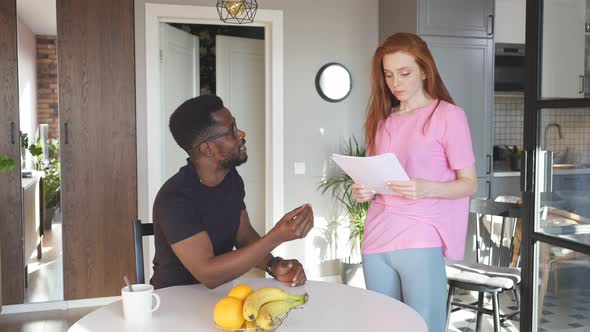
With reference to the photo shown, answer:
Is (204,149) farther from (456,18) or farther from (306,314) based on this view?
(456,18)

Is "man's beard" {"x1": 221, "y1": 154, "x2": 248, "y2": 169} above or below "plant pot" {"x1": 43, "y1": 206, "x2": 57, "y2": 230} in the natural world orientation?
above

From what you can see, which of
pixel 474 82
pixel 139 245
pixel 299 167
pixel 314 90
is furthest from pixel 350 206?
pixel 139 245

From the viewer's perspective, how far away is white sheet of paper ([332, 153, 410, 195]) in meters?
1.92

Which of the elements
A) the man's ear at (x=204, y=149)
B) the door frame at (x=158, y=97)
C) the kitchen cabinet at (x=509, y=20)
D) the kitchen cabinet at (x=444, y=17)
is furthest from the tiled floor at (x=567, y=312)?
the kitchen cabinet at (x=509, y=20)

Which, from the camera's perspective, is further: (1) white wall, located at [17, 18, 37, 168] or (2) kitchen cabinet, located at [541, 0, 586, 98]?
(1) white wall, located at [17, 18, 37, 168]

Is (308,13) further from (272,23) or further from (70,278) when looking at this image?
(70,278)

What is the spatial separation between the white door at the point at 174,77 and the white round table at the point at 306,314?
2.94 m

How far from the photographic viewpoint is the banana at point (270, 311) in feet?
4.33

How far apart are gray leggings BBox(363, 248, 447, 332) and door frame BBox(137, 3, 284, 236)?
266 centimetres

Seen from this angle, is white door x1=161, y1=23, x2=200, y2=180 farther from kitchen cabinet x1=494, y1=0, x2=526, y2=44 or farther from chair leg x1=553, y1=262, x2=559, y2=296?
chair leg x1=553, y1=262, x2=559, y2=296

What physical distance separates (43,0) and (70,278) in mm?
1913

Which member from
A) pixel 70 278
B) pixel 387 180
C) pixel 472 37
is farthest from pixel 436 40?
pixel 70 278

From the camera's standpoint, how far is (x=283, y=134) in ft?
15.5

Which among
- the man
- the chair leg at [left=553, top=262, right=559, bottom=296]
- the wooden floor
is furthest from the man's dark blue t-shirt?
the wooden floor
